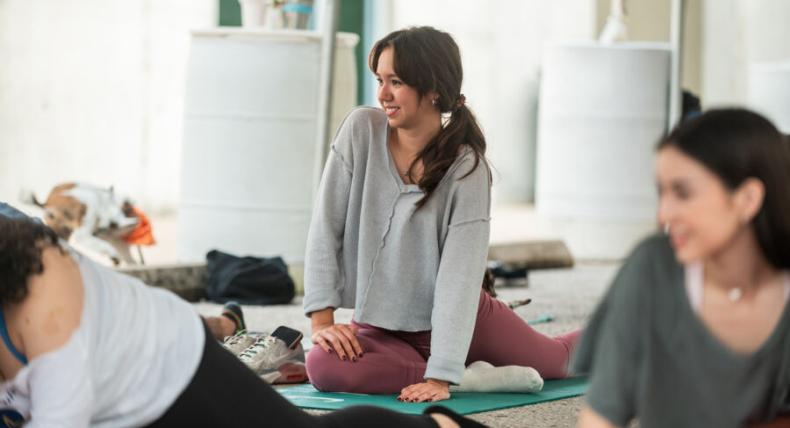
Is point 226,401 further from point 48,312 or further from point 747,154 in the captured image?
point 747,154

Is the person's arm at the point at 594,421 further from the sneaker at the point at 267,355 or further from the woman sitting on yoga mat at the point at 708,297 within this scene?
the sneaker at the point at 267,355

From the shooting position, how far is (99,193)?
4816 millimetres

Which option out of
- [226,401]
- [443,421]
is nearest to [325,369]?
[443,421]

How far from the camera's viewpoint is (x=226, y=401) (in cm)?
193

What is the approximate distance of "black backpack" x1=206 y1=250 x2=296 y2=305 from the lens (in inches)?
179

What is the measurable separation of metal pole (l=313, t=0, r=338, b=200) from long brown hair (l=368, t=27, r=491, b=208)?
2076 mm

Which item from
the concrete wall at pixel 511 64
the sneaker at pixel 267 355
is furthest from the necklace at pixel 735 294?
the concrete wall at pixel 511 64

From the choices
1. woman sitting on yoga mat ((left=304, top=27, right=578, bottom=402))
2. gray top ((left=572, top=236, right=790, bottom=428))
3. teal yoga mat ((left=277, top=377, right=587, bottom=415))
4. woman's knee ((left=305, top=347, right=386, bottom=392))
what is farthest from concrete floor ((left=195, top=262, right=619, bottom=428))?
gray top ((left=572, top=236, right=790, bottom=428))

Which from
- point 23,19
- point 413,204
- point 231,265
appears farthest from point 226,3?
point 413,204

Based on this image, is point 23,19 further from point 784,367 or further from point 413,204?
point 784,367

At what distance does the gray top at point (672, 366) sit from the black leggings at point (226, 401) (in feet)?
2.08

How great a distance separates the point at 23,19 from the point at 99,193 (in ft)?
9.49

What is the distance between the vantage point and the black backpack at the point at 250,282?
4539 millimetres

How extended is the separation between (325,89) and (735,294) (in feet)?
11.6
